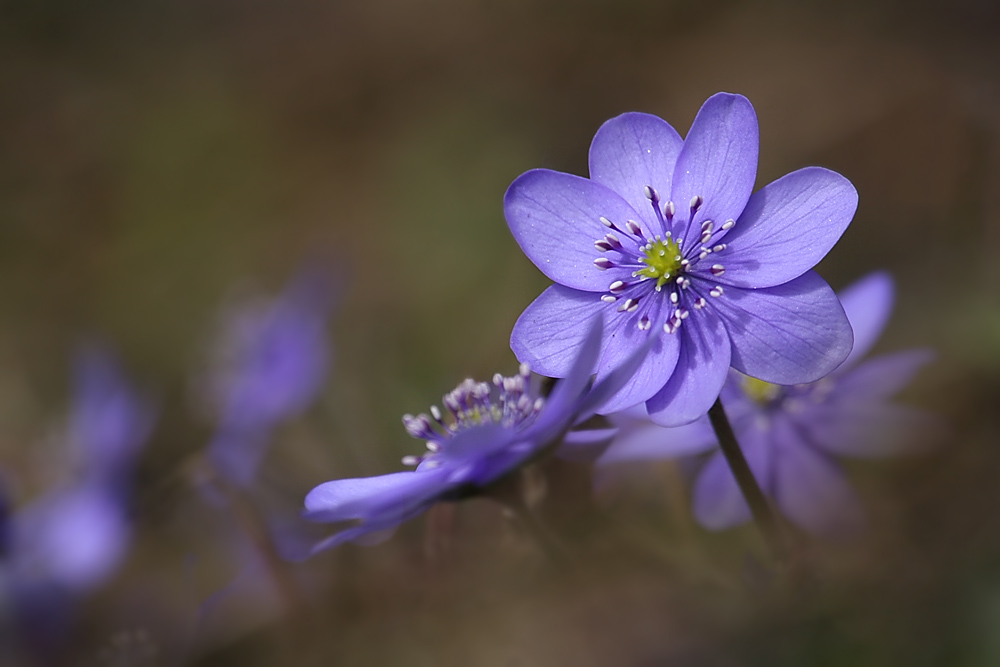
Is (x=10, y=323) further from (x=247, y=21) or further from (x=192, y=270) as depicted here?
(x=247, y=21)

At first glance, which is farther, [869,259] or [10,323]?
[10,323]

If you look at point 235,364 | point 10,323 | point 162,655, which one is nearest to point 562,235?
point 162,655

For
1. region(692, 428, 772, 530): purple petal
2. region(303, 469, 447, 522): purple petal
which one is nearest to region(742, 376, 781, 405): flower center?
region(692, 428, 772, 530): purple petal

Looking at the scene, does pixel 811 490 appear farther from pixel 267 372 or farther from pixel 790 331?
pixel 267 372

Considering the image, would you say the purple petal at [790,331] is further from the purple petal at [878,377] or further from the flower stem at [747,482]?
the purple petal at [878,377]

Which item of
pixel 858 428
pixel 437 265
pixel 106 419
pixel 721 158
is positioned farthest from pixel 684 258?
pixel 437 265

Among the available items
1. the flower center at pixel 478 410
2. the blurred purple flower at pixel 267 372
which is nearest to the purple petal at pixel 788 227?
the flower center at pixel 478 410
